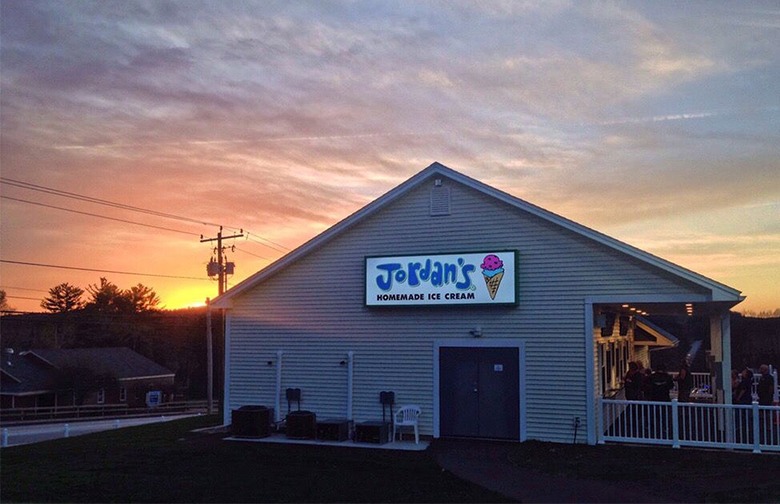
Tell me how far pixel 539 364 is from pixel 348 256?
5.82 m

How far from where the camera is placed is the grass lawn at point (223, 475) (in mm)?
12953

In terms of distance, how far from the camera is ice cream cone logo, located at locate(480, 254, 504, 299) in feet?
62.2

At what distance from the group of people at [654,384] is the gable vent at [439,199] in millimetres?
6374

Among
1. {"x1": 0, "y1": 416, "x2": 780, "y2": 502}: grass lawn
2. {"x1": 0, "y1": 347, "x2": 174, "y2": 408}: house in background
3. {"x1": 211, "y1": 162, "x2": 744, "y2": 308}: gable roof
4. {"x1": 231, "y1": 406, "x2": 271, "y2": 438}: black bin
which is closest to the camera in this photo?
{"x1": 0, "y1": 416, "x2": 780, "y2": 502}: grass lawn

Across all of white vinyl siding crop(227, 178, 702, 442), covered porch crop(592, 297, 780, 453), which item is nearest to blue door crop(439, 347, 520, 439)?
white vinyl siding crop(227, 178, 702, 442)

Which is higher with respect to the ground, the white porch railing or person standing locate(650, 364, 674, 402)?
person standing locate(650, 364, 674, 402)

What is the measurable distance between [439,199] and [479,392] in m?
4.97

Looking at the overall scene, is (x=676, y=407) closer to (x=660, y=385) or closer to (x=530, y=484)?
(x=660, y=385)

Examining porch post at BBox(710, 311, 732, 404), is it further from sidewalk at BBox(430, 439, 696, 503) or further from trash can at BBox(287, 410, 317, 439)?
trash can at BBox(287, 410, 317, 439)

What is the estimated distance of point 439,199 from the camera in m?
20.0

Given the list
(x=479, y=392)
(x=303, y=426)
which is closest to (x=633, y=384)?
(x=479, y=392)

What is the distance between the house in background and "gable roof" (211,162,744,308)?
126 feet

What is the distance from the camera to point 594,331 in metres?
18.7

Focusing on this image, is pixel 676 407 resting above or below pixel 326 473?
above
